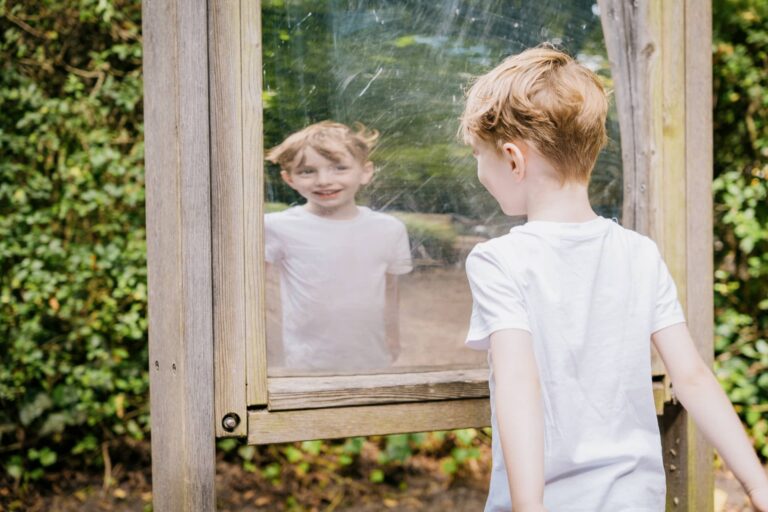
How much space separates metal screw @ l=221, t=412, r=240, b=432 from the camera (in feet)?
5.19

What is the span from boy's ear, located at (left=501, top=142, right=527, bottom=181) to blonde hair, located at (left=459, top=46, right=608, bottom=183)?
14 mm

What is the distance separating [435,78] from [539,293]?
2.29 feet

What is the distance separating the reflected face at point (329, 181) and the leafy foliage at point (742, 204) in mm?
2383

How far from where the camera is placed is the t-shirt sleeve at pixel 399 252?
1.77 meters

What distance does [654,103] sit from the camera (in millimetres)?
1852

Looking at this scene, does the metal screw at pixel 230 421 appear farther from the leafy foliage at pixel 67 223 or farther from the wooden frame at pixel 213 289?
the leafy foliage at pixel 67 223

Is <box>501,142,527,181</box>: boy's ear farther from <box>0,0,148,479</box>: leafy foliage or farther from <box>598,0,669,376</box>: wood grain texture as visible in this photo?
<box>0,0,148,479</box>: leafy foliage

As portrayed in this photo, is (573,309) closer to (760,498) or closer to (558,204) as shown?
(558,204)

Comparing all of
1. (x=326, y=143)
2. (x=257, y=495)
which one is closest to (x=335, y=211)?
(x=326, y=143)

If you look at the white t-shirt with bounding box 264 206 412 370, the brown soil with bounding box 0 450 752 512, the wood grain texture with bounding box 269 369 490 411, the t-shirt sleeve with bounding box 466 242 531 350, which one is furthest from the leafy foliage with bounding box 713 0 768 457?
the t-shirt sleeve with bounding box 466 242 531 350

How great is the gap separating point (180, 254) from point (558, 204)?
→ 0.76 m

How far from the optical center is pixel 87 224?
11.5 ft

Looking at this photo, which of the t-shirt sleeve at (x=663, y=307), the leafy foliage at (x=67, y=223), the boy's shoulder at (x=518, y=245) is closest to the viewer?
the boy's shoulder at (x=518, y=245)

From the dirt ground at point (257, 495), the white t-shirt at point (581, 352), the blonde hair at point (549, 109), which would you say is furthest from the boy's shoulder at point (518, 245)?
the dirt ground at point (257, 495)
